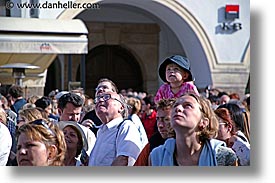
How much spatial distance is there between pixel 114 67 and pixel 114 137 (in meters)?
5.77

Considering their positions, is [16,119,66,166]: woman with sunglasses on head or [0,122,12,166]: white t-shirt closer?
[16,119,66,166]: woman with sunglasses on head

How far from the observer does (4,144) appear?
3.63 metres

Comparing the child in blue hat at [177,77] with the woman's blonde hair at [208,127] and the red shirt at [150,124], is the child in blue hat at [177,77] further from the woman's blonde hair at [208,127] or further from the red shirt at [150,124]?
the woman's blonde hair at [208,127]

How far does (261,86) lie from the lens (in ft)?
12.5

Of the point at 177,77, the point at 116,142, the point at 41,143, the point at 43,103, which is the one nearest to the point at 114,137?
the point at 116,142

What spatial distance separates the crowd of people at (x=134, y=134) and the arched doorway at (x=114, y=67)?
4.20 m

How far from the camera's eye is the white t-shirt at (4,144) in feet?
11.9

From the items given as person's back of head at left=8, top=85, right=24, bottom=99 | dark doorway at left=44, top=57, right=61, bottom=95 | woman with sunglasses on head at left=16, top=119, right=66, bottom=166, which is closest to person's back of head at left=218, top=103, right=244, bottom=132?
woman with sunglasses on head at left=16, top=119, right=66, bottom=166

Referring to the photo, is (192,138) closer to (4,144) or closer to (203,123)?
(203,123)

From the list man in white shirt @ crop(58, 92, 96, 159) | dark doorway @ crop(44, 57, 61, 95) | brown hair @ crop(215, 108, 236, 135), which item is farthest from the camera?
dark doorway @ crop(44, 57, 61, 95)

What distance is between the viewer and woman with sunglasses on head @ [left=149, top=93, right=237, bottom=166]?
10.4 ft

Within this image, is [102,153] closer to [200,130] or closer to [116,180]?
[116,180]

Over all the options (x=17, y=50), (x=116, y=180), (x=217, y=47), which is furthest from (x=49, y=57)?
(x=217, y=47)

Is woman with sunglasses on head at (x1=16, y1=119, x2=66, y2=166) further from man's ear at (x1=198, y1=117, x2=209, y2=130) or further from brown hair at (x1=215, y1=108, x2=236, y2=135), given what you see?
brown hair at (x1=215, y1=108, x2=236, y2=135)
